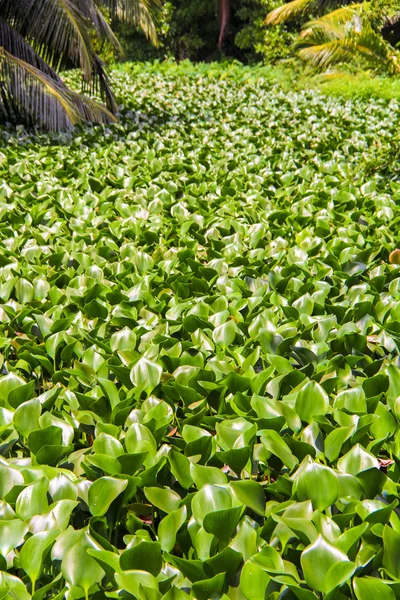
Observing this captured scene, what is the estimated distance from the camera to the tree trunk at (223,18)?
2598cm

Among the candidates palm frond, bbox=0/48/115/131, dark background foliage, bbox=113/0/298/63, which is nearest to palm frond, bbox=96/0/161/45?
palm frond, bbox=0/48/115/131

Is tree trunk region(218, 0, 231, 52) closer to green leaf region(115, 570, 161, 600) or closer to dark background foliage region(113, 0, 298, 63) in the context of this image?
dark background foliage region(113, 0, 298, 63)

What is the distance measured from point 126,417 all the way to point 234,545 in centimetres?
66

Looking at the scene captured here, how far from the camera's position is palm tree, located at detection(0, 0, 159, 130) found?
7688 mm

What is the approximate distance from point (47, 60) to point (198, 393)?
8.40m

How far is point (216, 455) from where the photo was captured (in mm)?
1810

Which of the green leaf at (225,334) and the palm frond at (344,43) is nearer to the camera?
the green leaf at (225,334)

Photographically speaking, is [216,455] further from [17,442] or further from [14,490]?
[17,442]

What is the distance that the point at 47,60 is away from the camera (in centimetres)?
945

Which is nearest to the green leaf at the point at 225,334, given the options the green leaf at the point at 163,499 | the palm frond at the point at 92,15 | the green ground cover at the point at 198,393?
the green ground cover at the point at 198,393

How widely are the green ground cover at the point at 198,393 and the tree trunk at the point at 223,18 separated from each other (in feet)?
75.4

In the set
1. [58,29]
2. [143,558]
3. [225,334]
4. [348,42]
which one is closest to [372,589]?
[143,558]

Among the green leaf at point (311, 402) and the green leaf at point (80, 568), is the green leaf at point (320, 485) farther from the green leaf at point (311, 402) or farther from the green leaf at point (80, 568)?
the green leaf at point (80, 568)

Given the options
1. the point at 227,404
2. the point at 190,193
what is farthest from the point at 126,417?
the point at 190,193
